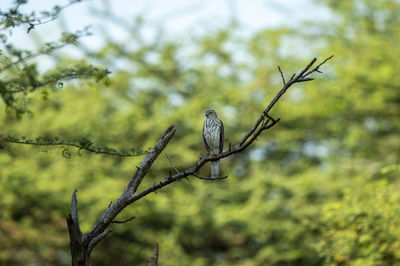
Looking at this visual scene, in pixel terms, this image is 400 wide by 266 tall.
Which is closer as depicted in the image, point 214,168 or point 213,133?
point 214,168

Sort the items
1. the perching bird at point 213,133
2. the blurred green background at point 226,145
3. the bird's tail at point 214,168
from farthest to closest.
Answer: the blurred green background at point 226,145 < the perching bird at point 213,133 < the bird's tail at point 214,168

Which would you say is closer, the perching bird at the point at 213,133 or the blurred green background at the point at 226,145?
the perching bird at the point at 213,133

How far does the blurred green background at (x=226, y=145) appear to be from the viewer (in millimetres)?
11688

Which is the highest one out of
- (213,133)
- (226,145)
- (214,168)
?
(226,145)

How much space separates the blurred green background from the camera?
38.3 ft

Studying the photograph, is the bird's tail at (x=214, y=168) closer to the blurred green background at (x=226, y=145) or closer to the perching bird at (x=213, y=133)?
the perching bird at (x=213, y=133)

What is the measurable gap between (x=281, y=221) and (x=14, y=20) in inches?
378

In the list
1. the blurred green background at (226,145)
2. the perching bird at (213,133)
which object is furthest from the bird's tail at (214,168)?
the blurred green background at (226,145)

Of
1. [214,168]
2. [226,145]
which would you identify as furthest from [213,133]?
[226,145]

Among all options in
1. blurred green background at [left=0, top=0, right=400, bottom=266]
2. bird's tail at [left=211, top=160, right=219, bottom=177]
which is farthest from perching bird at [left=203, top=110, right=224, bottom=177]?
blurred green background at [left=0, top=0, right=400, bottom=266]

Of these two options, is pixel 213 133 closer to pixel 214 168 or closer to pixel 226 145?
pixel 214 168

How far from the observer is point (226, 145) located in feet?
43.4

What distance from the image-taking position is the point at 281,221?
12.2 meters

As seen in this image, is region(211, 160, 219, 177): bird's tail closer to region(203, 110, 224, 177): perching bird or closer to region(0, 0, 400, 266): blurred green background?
region(203, 110, 224, 177): perching bird
